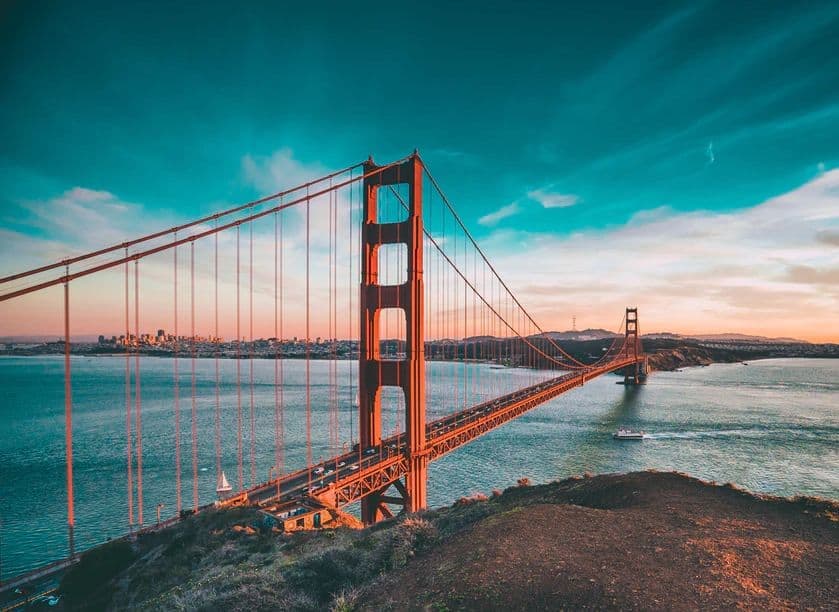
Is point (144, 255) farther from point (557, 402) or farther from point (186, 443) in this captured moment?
point (557, 402)

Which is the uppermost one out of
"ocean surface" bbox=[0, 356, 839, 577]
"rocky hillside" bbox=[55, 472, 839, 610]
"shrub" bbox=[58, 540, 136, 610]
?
"rocky hillside" bbox=[55, 472, 839, 610]

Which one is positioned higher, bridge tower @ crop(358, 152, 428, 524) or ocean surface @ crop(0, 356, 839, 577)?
bridge tower @ crop(358, 152, 428, 524)

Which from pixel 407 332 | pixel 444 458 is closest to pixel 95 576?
pixel 407 332

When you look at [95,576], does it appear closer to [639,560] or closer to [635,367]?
[639,560]

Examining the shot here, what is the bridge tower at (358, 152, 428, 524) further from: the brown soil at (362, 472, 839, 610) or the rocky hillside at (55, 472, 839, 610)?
the brown soil at (362, 472, 839, 610)

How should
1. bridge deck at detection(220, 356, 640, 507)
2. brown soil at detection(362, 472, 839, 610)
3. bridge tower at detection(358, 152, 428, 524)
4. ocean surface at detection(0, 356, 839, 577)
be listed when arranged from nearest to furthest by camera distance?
1. brown soil at detection(362, 472, 839, 610)
2. bridge deck at detection(220, 356, 640, 507)
3. bridge tower at detection(358, 152, 428, 524)
4. ocean surface at detection(0, 356, 839, 577)

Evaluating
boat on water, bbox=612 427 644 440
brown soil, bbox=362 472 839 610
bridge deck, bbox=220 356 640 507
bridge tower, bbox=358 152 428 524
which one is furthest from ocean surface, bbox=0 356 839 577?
brown soil, bbox=362 472 839 610

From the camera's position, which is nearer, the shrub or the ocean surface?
the shrub
